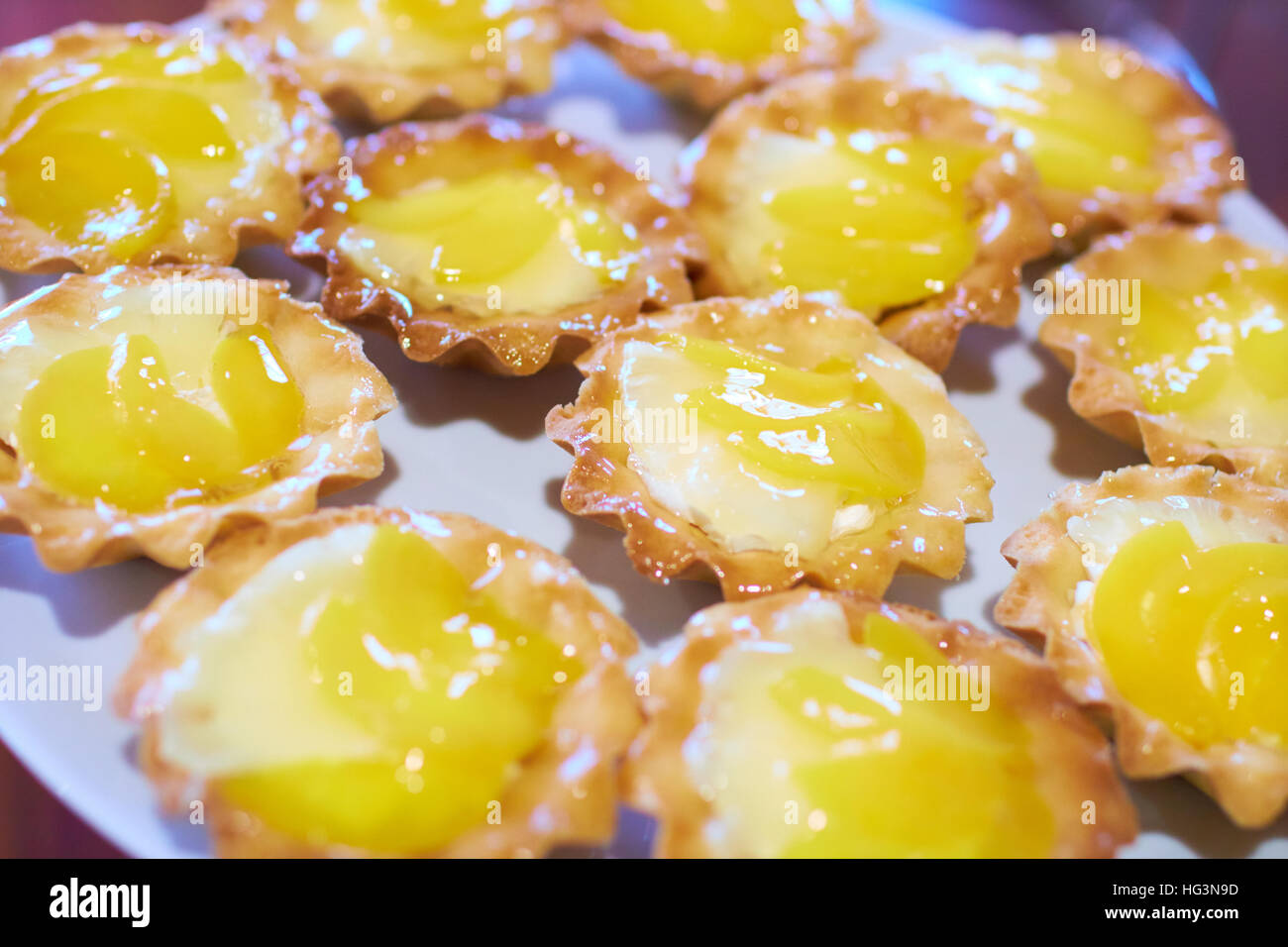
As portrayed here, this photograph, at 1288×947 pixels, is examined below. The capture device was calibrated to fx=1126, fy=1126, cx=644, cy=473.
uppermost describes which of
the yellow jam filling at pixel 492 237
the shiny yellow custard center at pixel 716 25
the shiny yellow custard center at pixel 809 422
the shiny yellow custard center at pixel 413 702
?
the shiny yellow custard center at pixel 716 25

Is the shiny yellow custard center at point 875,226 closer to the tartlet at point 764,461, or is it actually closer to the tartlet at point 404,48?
the tartlet at point 764,461

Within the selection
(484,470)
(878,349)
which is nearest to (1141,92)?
(878,349)

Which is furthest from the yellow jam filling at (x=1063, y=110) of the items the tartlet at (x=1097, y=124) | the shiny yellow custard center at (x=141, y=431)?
the shiny yellow custard center at (x=141, y=431)

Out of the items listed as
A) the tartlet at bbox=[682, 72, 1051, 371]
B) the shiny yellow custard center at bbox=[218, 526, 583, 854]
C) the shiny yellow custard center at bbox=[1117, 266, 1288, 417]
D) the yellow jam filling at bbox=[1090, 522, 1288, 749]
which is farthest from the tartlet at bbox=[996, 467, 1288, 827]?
the shiny yellow custard center at bbox=[218, 526, 583, 854]

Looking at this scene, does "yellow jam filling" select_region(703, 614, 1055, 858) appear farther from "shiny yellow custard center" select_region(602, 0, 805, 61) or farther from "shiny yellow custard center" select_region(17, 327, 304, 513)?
"shiny yellow custard center" select_region(602, 0, 805, 61)

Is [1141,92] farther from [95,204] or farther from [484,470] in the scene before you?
[95,204]

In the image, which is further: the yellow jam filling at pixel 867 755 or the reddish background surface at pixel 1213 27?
the reddish background surface at pixel 1213 27

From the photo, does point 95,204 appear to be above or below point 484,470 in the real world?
above

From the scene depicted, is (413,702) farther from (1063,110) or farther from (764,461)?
(1063,110)
